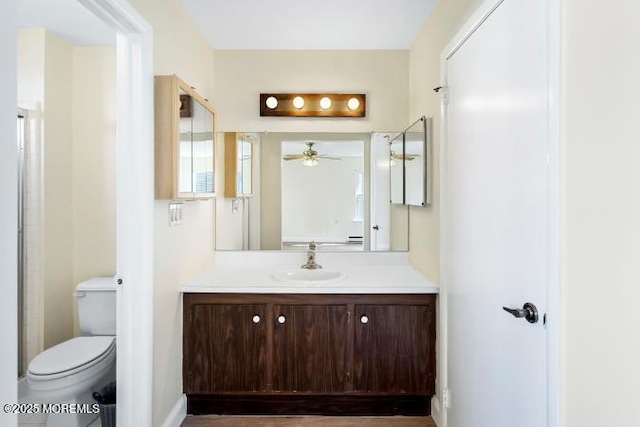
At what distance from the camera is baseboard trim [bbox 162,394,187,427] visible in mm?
2070

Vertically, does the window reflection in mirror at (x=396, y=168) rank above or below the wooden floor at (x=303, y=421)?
above

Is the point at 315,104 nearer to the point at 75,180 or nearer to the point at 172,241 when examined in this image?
the point at 172,241

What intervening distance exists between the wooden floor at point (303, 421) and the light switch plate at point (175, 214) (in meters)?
1.21

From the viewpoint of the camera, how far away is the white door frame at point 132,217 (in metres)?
1.72

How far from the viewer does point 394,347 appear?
7.36 feet

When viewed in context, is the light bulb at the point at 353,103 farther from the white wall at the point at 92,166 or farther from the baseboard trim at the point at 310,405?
the baseboard trim at the point at 310,405

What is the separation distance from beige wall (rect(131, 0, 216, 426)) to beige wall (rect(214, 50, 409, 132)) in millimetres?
277

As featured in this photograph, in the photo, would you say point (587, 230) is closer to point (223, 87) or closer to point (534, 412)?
point (534, 412)

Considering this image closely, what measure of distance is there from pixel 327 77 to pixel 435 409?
7.70ft

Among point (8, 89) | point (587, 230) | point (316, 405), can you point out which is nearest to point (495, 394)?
point (587, 230)

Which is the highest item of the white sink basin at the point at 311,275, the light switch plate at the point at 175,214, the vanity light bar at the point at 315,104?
the vanity light bar at the point at 315,104

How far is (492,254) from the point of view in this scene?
4.76 ft

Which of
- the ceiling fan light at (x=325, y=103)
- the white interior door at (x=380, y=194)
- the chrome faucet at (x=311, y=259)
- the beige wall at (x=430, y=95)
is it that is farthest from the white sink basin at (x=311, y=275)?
the ceiling fan light at (x=325, y=103)

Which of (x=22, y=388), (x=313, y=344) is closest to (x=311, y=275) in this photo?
(x=313, y=344)
